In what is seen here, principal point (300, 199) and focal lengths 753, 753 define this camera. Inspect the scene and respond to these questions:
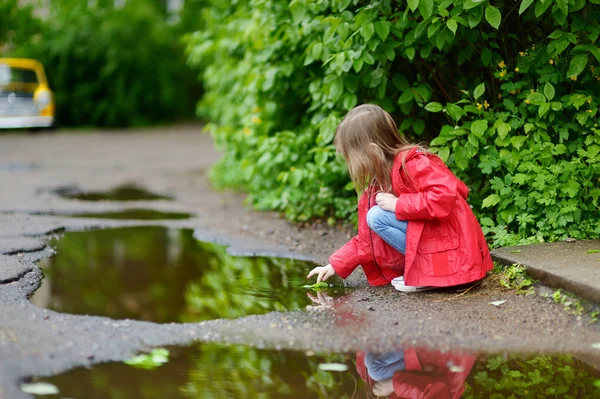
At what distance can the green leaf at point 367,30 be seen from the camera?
15.5 ft

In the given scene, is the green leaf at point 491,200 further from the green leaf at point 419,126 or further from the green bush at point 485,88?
the green leaf at point 419,126

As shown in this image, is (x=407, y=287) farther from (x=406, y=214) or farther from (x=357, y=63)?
(x=357, y=63)

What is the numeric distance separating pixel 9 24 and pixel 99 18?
7.95ft

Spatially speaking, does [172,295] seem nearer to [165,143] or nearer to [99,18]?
[165,143]

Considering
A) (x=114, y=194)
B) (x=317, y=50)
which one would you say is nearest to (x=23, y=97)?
(x=114, y=194)

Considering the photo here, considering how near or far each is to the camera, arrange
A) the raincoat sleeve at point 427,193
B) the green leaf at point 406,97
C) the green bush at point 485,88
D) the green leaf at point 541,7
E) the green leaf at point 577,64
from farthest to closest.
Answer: the green leaf at point 406,97
the green bush at point 485,88
the green leaf at point 577,64
the green leaf at point 541,7
the raincoat sleeve at point 427,193

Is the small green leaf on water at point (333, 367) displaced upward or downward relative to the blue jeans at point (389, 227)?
downward

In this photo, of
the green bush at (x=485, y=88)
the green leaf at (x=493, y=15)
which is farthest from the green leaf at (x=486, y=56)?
the green leaf at (x=493, y=15)

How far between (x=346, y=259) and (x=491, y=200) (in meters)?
1.13

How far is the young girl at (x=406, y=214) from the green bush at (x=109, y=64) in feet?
54.3

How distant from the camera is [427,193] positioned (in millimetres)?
3904

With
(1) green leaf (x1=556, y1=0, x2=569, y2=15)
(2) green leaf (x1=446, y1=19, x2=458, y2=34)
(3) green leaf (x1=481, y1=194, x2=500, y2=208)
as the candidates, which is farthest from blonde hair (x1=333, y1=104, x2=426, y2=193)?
(1) green leaf (x1=556, y1=0, x2=569, y2=15)

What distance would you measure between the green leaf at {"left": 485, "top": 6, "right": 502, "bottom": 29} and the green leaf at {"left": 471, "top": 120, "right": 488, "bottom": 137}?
2.42 ft

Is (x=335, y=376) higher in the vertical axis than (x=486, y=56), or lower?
lower
